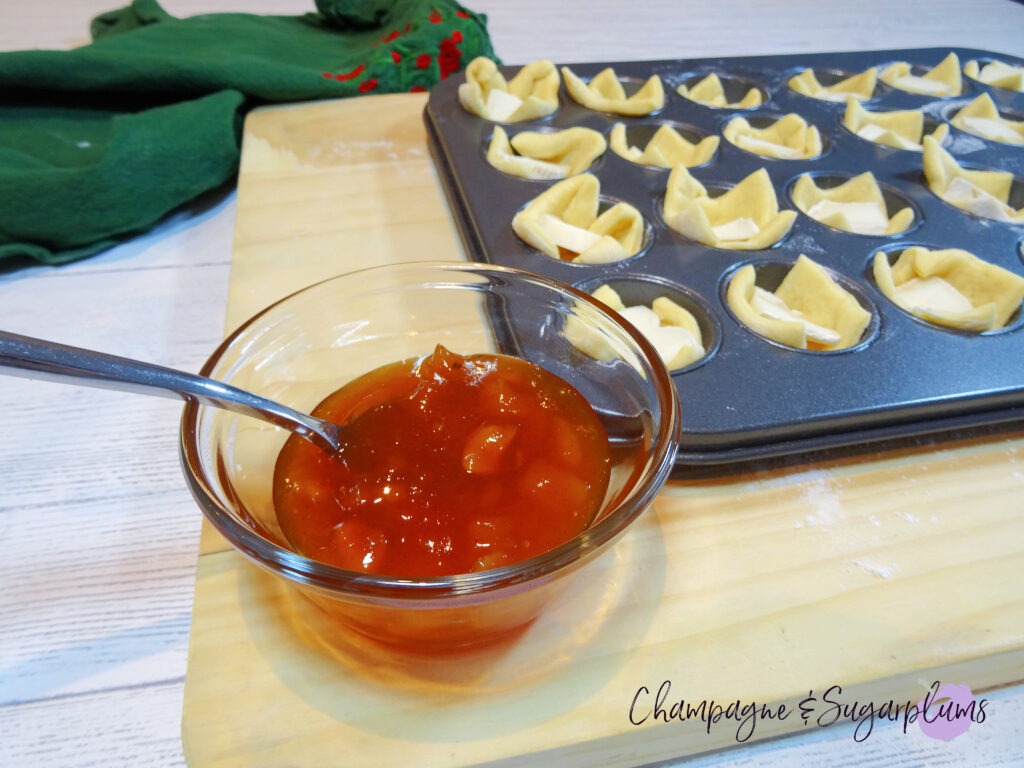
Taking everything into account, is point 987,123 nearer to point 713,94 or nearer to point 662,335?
point 713,94

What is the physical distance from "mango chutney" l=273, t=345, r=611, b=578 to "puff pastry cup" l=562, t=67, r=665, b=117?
916 mm

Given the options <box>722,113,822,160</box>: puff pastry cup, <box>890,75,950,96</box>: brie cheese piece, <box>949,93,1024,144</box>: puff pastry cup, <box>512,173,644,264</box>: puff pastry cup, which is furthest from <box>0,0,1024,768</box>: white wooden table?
<box>890,75,950,96</box>: brie cheese piece

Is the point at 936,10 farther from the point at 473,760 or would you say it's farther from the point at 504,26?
the point at 473,760

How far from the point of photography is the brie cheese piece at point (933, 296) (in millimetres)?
1135

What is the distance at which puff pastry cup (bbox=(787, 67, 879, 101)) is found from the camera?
174cm

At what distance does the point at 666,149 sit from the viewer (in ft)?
4.93

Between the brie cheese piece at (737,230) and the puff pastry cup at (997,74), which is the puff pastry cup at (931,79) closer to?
the puff pastry cup at (997,74)

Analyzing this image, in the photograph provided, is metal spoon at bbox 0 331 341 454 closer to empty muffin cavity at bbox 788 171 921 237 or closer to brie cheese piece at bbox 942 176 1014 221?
empty muffin cavity at bbox 788 171 921 237

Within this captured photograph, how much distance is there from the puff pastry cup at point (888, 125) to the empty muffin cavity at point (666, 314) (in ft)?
2.43

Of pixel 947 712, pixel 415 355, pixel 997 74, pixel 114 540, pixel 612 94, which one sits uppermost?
pixel 997 74

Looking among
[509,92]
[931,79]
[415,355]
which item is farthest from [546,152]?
[931,79]

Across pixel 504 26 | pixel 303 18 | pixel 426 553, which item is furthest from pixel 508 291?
pixel 504 26

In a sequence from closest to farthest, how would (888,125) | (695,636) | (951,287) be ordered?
1. (695,636)
2. (951,287)
3. (888,125)

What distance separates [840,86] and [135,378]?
5.58 feet
